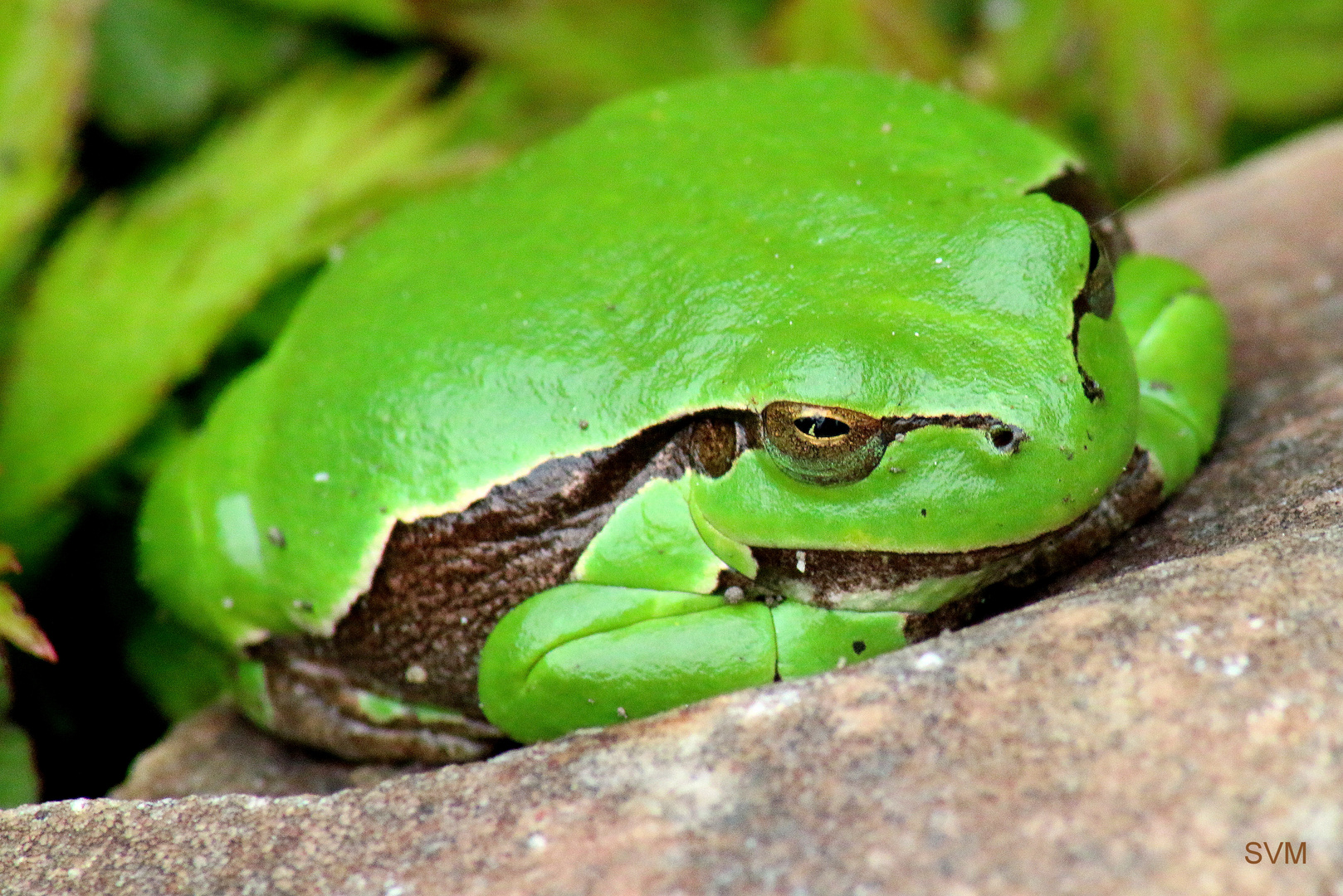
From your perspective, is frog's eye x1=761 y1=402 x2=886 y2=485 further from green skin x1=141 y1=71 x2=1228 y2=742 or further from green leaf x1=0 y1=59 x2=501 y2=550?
green leaf x1=0 y1=59 x2=501 y2=550

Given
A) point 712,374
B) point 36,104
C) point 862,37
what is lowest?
point 862,37

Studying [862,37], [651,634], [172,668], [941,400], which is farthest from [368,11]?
[941,400]

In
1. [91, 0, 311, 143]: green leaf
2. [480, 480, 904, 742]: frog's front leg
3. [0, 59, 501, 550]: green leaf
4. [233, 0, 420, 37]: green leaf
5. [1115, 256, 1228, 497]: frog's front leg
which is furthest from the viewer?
[91, 0, 311, 143]: green leaf

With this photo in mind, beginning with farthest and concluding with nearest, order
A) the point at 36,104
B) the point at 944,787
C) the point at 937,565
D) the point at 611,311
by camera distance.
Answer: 1. the point at 36,104
2. the point at 611,311
3. the point at 937,565
4. the point at 944,787

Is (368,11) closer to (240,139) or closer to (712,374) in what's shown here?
(240,139)

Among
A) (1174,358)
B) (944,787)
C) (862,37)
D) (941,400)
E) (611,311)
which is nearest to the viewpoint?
(944,787)

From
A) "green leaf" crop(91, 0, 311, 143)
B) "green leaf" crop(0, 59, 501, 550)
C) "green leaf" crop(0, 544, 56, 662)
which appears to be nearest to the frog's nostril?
"green leaf" crop(0, 544, 56, 662)

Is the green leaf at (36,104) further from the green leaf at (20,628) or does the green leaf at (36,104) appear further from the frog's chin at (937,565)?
the frog's chin at (937,565)
